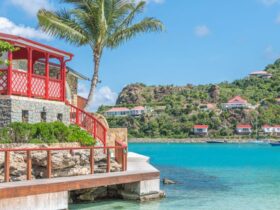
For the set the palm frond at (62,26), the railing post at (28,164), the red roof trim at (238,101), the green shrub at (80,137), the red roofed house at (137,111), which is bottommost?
the railing post at (28,164)

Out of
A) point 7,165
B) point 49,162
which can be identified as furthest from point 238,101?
point 7,165

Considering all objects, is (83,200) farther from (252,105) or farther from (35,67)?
(252,105)

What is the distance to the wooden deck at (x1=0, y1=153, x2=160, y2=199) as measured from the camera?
512 inches

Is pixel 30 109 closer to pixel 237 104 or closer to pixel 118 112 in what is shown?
pixel 237 104

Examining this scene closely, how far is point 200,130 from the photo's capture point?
6353 inches

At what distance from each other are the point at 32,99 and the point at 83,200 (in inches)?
196

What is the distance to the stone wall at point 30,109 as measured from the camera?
19094 mm

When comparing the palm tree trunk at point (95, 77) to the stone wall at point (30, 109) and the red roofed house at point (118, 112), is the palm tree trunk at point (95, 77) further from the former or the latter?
the red roofed house at point (118, 112)

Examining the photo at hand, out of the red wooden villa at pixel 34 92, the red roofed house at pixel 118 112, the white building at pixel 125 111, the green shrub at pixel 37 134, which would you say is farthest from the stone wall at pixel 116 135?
the red roofed house at pixel 118 112

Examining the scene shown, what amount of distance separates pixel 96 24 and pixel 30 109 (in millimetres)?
8256

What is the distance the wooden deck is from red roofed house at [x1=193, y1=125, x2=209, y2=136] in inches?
5628

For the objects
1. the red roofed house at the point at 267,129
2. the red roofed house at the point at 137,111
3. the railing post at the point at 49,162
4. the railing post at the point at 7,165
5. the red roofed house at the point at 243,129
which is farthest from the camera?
the red roofed house at the point at 137,111

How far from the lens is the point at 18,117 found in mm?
19391

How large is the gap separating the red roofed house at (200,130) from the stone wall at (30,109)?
140m
